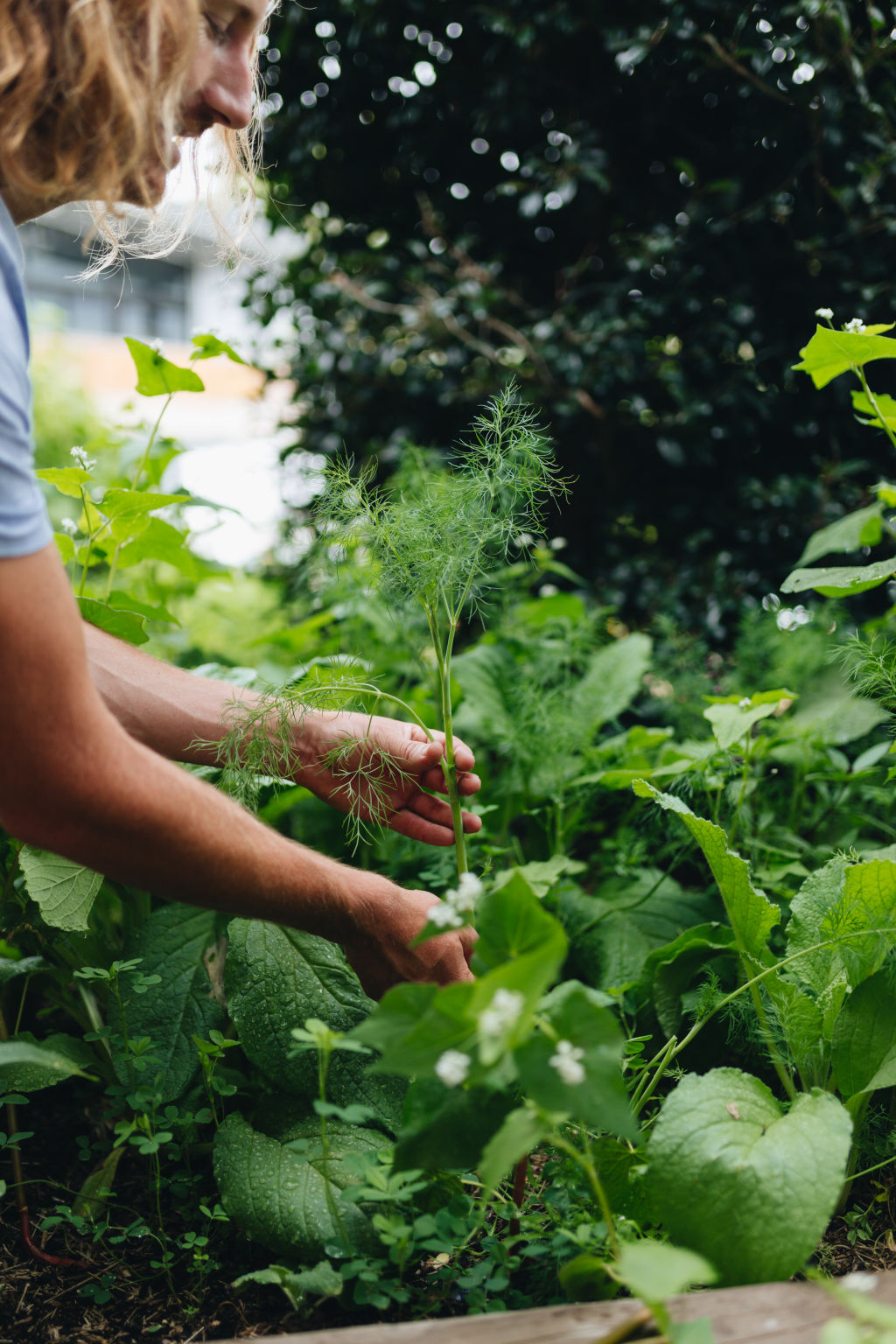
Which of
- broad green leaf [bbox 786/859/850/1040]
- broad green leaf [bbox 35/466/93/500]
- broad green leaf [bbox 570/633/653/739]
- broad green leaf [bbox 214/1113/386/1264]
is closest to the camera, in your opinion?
broad green leaf [bbox 214/1113/386/1264]

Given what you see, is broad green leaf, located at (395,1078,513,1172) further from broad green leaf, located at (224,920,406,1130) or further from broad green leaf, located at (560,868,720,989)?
broad green leaf, located at (560,868,720,989)

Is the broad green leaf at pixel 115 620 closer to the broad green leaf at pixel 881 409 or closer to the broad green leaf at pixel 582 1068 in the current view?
the broad green leaf at pixel 582 1068

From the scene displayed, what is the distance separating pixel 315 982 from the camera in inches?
54.3

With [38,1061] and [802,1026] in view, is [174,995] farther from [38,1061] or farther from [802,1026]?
[802,1026]

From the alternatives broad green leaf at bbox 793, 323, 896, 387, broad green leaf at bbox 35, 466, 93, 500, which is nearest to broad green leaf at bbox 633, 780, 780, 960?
broad green leaf at bbox 793, 323, 896, 387

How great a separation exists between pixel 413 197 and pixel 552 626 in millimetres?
1846

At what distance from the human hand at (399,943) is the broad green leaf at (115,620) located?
0.70 m

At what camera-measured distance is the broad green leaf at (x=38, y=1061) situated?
117 centimetres

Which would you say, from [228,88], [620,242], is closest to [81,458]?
[228,88]

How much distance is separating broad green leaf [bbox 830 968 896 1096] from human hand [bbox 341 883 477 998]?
1.79ft

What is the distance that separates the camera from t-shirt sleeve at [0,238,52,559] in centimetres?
87

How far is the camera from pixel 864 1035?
1294mm

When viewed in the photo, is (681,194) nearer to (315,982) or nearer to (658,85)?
(658,85)

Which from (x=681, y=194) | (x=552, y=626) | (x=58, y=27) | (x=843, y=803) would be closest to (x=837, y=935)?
(x=843, y=803)
